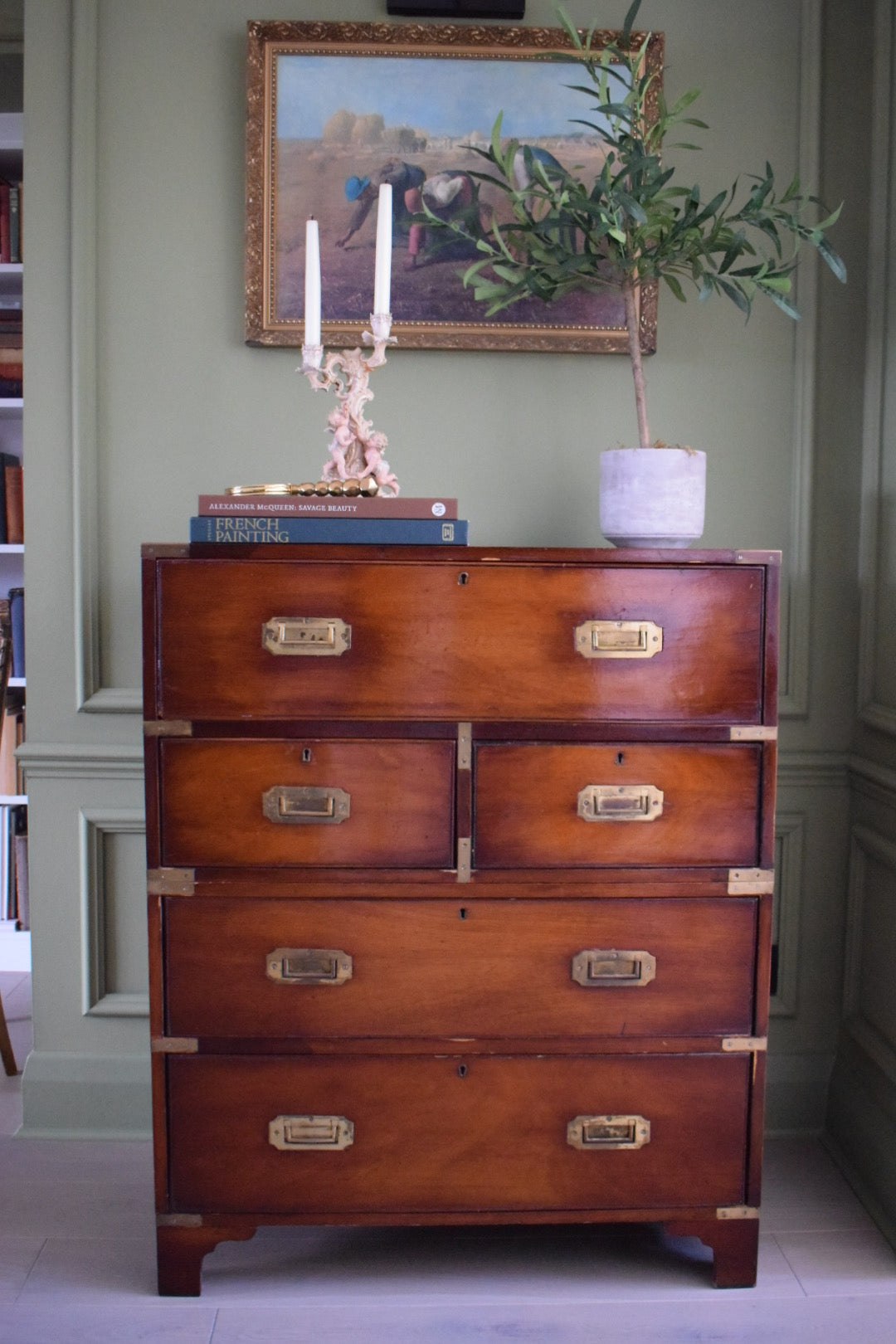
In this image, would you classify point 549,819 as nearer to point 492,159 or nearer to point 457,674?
point 457,674

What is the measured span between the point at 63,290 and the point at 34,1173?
5.71ft

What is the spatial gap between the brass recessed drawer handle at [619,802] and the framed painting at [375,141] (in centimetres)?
101

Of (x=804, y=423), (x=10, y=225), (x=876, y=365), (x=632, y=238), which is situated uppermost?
(x=10, y=225)

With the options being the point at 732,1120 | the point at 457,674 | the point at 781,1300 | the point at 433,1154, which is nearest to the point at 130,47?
the point at 457,674

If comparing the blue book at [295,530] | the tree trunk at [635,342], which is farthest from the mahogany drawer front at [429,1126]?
the tree trunk at [635,342]

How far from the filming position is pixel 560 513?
2168 mm

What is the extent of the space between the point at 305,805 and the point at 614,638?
537mm

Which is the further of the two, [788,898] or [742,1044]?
[788,898]

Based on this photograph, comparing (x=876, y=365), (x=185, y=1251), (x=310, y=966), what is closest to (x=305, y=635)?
(x=310, y=966)

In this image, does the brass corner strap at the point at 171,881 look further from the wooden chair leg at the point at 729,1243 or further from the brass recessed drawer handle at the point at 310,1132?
the wooden chair leg at the point at 729,1243

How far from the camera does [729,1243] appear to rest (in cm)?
171

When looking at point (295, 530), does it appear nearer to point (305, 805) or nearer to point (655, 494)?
point (305, 805)

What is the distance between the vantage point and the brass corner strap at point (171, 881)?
162 cm

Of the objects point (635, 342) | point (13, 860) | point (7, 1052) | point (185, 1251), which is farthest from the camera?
point (13, 860)
